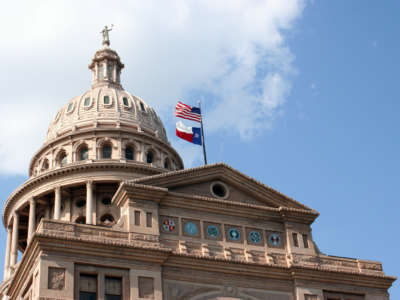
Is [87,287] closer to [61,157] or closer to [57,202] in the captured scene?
[57,202]

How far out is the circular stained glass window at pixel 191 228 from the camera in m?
49.9

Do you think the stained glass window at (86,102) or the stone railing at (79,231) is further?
the stained glass window at (86,102)

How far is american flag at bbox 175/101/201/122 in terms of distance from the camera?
6166cm

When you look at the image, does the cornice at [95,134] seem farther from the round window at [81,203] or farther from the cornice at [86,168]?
the round window at [81,203]

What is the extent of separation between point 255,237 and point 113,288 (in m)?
11.0

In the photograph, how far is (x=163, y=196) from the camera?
4981cm

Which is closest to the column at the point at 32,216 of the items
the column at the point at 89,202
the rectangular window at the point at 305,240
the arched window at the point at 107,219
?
the column at the point at 89,202

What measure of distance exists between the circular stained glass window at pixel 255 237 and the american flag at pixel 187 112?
1307 centimetres

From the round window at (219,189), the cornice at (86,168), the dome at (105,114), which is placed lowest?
the round window at (219,189)

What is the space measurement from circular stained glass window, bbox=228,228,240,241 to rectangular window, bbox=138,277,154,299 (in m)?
7.00

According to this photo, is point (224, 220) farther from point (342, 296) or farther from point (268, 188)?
point (342, 296)

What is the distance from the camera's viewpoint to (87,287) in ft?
146

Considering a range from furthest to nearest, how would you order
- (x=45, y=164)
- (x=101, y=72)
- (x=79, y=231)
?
(x=101, y=72) → (x=45, y=164) → (x=79, y=231)

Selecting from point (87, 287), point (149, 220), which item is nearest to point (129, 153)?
point (149, 220)
